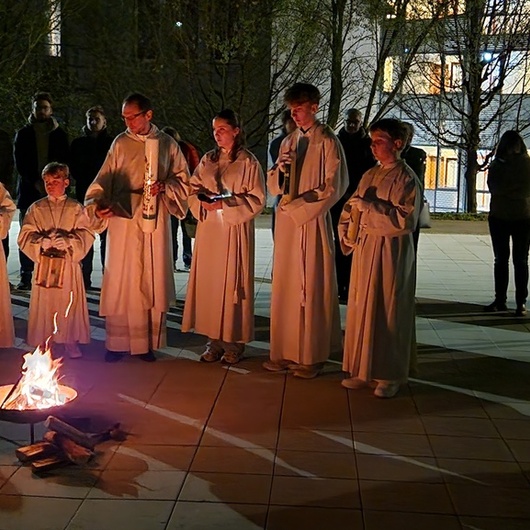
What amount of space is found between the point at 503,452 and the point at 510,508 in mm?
749

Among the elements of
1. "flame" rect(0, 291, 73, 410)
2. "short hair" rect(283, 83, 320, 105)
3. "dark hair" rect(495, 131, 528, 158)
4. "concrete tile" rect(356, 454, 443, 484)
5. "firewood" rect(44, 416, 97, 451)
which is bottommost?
"concrete tile" rect(356, 454, 443, 484)

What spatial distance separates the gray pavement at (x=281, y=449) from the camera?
12.2ft

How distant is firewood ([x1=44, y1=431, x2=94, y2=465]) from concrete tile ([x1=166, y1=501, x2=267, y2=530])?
0.68m

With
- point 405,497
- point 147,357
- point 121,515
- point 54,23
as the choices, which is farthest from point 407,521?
point 54,23

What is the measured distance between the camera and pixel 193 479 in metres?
4.10

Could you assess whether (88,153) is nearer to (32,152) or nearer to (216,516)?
(32,152)

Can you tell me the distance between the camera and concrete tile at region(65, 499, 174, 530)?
3.58 m

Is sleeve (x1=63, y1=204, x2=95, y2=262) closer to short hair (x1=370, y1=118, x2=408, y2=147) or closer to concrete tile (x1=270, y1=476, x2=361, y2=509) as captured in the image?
short hair (x1=370, y1=118, x2=408, y2=147)

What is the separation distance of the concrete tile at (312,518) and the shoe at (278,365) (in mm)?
2336

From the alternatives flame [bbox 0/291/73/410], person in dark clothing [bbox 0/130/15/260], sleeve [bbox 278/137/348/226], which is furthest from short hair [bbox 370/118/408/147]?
person in dark clothing [bbox 0/130/15/260]

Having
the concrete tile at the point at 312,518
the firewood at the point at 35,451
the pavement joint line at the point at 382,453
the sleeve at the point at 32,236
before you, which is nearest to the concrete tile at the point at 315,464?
the pavement joint line at the point at 382,453

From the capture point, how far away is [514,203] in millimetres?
8125

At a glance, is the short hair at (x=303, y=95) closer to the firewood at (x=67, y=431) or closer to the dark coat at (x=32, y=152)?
the firewood at (x=67, y=431)

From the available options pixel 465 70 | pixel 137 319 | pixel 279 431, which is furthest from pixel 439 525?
pixel 465 70
